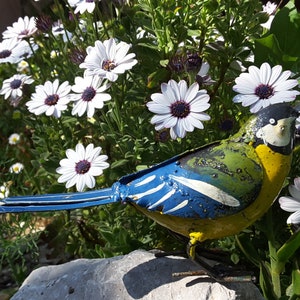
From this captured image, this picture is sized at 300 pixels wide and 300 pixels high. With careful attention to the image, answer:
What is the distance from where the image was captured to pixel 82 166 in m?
1.42

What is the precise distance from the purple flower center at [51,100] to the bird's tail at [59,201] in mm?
365

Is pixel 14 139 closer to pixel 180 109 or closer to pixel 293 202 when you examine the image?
pixel 180 109

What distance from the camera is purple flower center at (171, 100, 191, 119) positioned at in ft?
4.26

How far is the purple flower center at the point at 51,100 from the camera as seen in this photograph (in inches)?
60.3

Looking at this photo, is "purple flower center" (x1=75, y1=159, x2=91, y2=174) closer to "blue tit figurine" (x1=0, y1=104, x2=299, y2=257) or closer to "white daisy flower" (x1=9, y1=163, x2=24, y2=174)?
"blue tit figurine" (x1=0, y1=104, x2=299, y2=257)

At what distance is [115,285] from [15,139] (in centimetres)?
115

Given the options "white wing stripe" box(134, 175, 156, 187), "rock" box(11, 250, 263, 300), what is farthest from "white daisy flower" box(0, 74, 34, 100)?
"white wing stripe" box(134, 175, 156, 187)

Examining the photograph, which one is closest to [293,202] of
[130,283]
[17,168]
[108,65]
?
[130,283]

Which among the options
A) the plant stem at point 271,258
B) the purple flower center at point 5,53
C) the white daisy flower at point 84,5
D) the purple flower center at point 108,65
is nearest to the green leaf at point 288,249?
the plant stem at point 271,258

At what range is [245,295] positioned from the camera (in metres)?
1.30

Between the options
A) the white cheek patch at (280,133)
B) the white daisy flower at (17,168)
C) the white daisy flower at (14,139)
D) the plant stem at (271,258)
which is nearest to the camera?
the white cheek patch at (280,133)

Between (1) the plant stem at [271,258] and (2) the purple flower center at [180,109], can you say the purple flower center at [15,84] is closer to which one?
(2) the purple flower center at [180,109]

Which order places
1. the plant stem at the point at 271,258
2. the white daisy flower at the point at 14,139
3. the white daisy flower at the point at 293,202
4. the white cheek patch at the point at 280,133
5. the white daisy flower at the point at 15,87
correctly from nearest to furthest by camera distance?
1. the white cheek patch at the point at 280,133
2. the white daisy flower at the point at 293,202
3. the plant stem at the point at 271,258
4. the white daisy flower at the point at 15,87
5. the white daisy flower at the point at 14,139

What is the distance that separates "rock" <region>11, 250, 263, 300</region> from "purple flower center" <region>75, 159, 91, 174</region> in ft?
0.65
